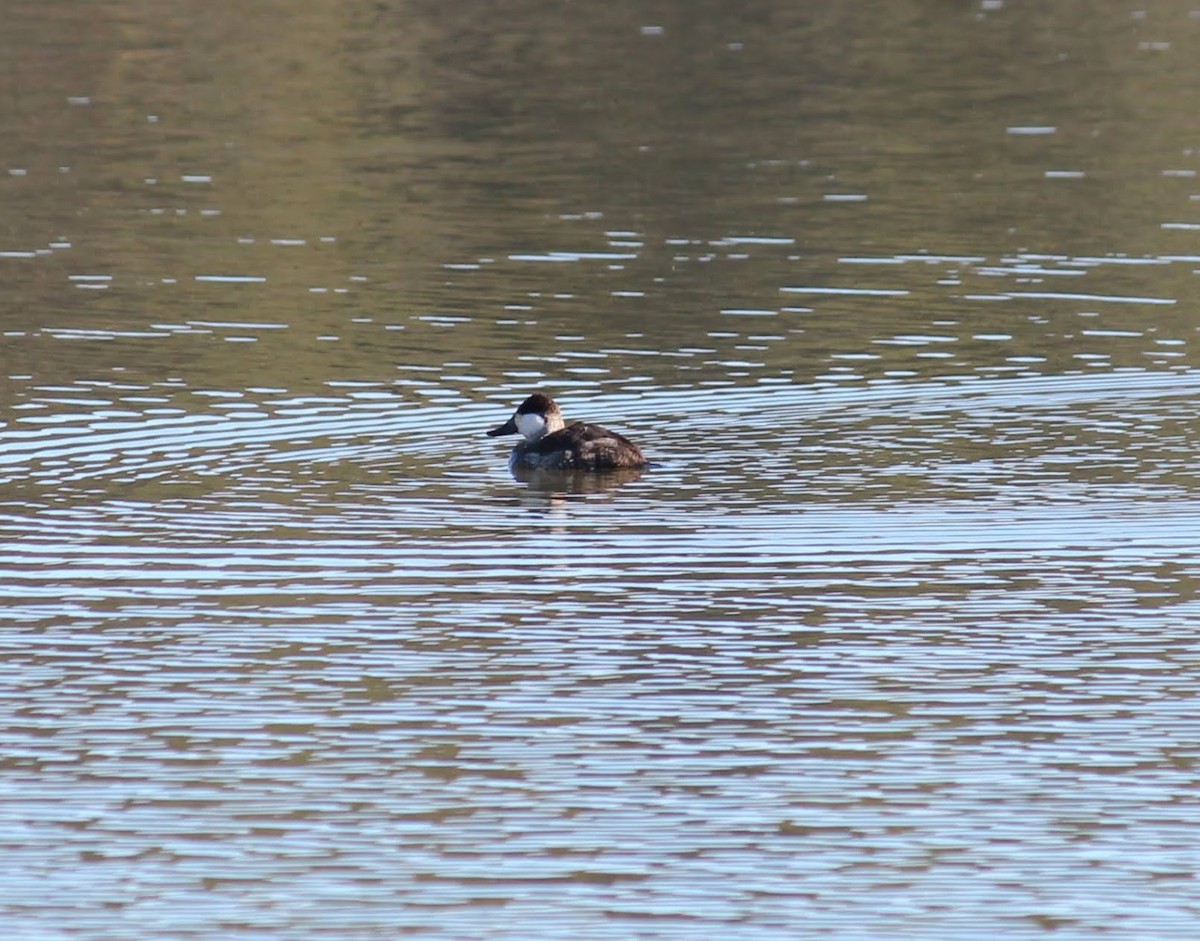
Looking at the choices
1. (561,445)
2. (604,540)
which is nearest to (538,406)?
(561,445)

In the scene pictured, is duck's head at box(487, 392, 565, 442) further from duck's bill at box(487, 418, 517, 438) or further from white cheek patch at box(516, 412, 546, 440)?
duck's bill at box(487, 418, 517, 438)

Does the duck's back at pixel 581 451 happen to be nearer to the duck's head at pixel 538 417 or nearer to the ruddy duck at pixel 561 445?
the ruddy duck at pixel 561 445

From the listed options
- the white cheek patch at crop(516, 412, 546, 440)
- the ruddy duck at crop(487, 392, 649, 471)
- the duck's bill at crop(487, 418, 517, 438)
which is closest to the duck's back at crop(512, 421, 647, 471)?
the ruddy duck at crop(487, 392, 649, 471)

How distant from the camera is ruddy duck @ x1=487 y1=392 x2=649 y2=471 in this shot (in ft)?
48.6

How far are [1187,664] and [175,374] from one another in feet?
29.1

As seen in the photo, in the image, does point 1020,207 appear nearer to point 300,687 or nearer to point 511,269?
point 511,269

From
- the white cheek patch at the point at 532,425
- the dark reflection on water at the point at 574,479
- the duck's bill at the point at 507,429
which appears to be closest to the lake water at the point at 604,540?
the dark reflection on water at the point at 574,479

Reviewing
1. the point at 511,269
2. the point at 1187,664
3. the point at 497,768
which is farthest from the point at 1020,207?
the point at 497,768

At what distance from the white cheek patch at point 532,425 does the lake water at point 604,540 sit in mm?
516

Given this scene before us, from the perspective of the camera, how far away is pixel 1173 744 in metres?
9.60

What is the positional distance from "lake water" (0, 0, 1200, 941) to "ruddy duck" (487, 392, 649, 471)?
20 centimetres

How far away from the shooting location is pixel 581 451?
15.0m

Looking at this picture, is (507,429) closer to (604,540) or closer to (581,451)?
(581,451)

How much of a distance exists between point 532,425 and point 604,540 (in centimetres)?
230
